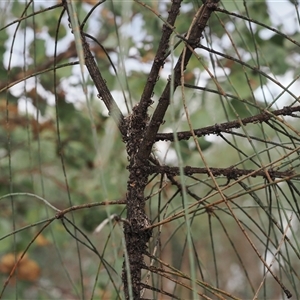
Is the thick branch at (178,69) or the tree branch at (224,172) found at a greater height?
the thick branch at (178,69)

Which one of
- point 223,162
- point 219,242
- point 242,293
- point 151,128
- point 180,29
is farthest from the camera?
point 219,242

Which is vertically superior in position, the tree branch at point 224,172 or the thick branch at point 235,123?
the thick branch at point 235,123

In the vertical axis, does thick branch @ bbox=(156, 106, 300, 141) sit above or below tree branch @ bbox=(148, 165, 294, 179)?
above

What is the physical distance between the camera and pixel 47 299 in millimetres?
858

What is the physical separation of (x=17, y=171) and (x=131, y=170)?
2.10ft

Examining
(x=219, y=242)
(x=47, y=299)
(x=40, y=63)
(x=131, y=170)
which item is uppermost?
(x=219, y=242)

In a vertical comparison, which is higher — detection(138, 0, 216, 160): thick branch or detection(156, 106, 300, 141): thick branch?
detection(138, 0, 216, 160): thick branch

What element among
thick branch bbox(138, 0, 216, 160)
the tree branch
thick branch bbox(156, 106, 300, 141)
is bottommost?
the tree branch

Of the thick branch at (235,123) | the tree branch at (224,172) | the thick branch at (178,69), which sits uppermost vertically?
the thick branch at (178,69)

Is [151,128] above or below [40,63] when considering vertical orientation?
below

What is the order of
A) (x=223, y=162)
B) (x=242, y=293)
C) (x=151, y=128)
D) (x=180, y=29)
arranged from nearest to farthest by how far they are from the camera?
(x=151, y=128) < (x=180, y=29) < (x=223, y=162) < (x=242, y=293)

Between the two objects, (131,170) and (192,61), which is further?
(192,61)

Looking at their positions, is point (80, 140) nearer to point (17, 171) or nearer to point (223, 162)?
point (17, 171)

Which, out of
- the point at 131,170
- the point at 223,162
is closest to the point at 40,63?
the point at 131,170
